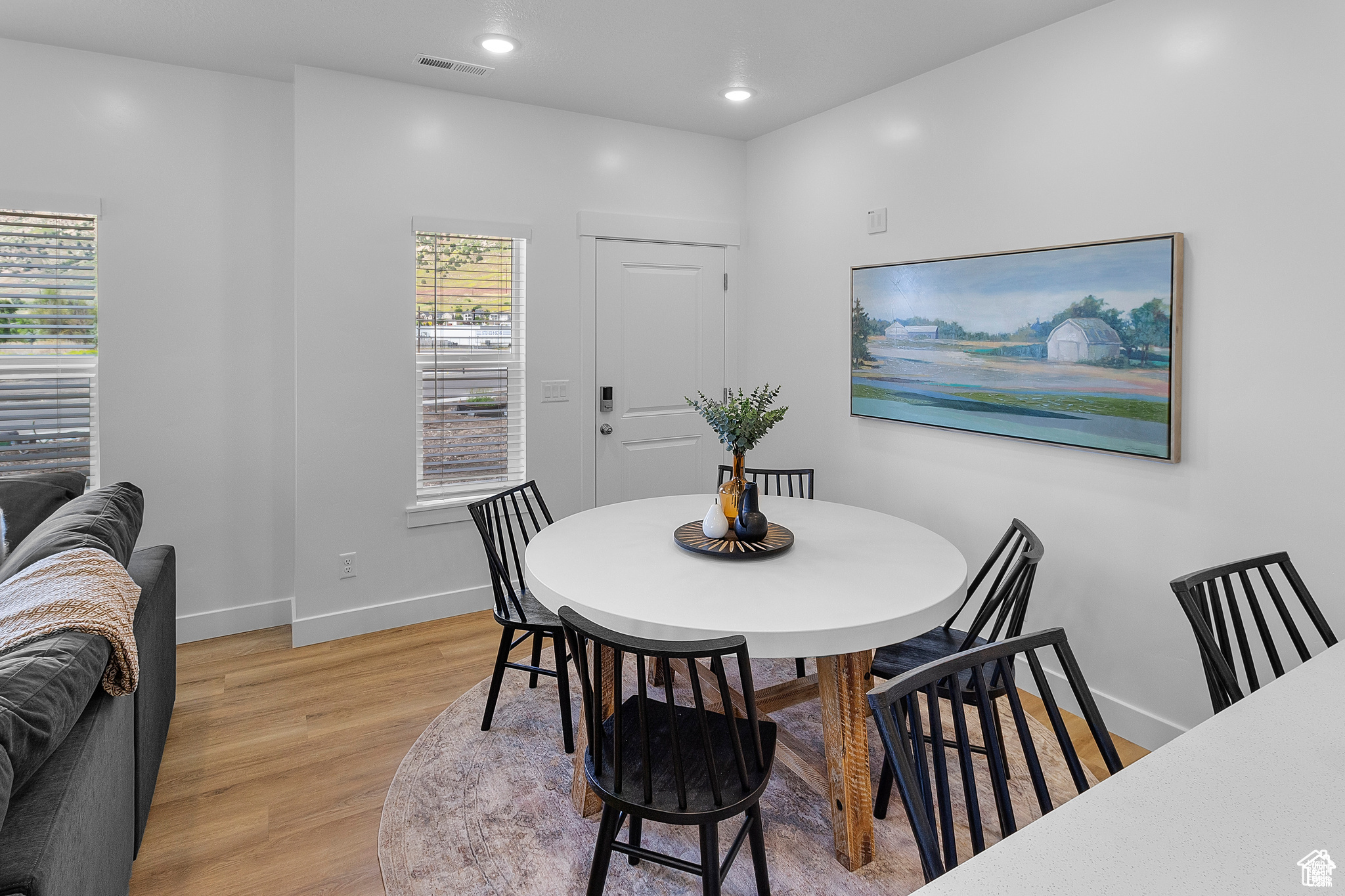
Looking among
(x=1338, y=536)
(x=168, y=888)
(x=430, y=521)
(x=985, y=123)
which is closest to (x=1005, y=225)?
(x=985, y=123)

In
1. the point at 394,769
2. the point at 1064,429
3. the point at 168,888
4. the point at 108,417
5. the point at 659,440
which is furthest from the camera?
the point at 659,440

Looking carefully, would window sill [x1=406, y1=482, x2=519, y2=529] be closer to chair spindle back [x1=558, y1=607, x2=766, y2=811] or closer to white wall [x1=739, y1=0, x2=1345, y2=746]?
white wall [x1=739, y1=0, x2=1345, y2=746]

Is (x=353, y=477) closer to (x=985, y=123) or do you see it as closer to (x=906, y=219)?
(x=906, y=219)

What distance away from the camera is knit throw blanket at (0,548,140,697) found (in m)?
1.53

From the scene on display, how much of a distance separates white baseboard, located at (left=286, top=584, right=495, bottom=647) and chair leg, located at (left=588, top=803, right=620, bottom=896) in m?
2.30

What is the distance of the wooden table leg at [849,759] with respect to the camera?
200 cm

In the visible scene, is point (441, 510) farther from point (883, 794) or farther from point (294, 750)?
point (883, 794)

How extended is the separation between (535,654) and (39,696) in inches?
68.7

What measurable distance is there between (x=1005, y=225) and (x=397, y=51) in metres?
2.54

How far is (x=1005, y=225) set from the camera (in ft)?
9.90

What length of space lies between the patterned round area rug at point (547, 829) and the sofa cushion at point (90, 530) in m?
1.08

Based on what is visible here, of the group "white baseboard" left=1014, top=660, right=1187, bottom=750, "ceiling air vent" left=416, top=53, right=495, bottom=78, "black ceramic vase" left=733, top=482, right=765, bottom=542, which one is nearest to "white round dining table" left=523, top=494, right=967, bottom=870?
"black ceramic vase" left=733, top=482, right=765, bottom=542

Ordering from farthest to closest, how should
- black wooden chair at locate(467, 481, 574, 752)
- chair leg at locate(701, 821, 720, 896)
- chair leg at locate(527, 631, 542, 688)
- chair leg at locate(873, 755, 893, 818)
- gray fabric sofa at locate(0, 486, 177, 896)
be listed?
chair leg at locate(527, 631, 542, 688), black wooden chair at locate(467, 481, 574, 752), chair leg at locate(873, 755, 893, 818), chair leg at locate(701, 821, 720, 896), gray fabric sofa at locate(0, 486, 177, 896)

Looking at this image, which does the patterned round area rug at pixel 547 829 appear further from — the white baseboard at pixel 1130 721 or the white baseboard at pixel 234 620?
the white baseboard at pixel 234 620
